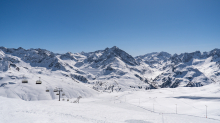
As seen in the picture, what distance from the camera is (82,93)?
122 m

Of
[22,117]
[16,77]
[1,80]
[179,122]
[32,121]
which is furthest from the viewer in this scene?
[16,77]

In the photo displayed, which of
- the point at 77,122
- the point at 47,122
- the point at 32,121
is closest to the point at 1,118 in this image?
the point at 32,121

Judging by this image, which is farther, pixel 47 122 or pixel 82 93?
pixel 82 93

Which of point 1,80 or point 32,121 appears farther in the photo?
point 1,80

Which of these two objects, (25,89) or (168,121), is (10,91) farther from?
(168,121)

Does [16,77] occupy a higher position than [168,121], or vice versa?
[16,77]

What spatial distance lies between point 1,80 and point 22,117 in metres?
112

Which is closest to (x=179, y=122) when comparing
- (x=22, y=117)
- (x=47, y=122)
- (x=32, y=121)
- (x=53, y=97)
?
(x=47, y=122)

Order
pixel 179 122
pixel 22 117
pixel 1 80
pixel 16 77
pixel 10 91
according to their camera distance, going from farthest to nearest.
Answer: pixel 16 77, pixel 1 80, pixel 10 91, pixel 179 122, pixel 22 117

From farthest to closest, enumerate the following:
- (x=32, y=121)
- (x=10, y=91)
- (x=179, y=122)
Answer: (x=10, y=91)
(x=179, y=122)
(x=32, y=121)

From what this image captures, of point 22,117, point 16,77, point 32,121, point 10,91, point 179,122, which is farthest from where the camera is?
point 16,77

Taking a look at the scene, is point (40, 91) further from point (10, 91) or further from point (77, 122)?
point (77, 122)

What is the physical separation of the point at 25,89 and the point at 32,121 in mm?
89950

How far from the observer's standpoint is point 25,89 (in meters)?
100
